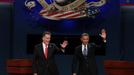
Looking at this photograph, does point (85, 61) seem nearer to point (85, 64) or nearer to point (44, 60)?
point (85, 64)

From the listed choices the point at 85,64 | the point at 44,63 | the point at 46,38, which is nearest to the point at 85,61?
the point at 85,64

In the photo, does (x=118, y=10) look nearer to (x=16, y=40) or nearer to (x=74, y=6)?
(x=74, y=6)

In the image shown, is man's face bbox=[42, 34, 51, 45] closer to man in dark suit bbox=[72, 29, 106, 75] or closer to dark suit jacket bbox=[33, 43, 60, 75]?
dark suit jacket bbox=[33, 43, 60, 75]

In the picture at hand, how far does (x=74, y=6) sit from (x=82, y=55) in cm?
375

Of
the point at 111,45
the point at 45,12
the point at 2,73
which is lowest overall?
the point at 2,73

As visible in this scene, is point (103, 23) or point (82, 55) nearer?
point (82, 55)

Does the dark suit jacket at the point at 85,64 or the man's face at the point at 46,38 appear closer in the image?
the man's face at the point at 46,38

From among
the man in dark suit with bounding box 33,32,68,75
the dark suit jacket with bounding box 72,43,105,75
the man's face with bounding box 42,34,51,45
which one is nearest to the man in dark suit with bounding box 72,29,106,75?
the dark suit jacket with bounding box 72,43,105,75

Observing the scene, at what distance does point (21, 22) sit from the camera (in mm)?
12180

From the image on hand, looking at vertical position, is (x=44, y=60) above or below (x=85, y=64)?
above

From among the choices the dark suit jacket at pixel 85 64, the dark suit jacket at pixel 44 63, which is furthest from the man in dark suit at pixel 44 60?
the dark suit jacket at pixel 85 64

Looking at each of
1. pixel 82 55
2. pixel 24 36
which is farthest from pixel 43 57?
pixel 24 36

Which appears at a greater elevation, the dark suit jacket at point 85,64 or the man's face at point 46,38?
the man's face at point 46,38

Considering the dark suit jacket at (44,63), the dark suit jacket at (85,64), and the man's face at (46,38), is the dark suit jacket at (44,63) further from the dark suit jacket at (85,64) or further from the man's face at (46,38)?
the dark suit jacket at (85,64)
